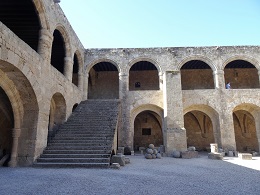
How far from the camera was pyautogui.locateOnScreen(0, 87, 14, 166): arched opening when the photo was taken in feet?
23.4

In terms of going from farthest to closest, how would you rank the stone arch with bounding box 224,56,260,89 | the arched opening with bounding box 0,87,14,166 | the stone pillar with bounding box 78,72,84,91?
the stone arch with bounding box 224,56,260,89 → the stone pillar with bounding box 78,72,84,91 → the arched opening with bounding box 0,87,14,166

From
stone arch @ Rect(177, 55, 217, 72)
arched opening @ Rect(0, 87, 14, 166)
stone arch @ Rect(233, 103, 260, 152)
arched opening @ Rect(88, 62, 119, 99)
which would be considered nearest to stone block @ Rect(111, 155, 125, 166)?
arched opening @ Rect(0, 87, 14, 166)

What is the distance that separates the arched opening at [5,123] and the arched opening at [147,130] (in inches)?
414

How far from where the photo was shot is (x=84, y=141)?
7.22 metres

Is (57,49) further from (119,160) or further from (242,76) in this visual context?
(242,76)

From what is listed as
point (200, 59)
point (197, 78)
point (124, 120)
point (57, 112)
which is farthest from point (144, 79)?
point (57, 112)

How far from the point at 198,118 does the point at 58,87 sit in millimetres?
12047

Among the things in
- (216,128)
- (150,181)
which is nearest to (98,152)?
(150,181)

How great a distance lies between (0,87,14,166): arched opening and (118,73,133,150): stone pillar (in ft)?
18.9

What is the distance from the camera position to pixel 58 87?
8312 mm

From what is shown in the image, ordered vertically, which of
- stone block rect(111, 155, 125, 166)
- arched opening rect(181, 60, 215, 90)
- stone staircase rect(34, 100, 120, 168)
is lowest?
stone block rect(111, 155, 125, 166)

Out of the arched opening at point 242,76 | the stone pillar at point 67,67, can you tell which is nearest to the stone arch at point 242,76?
the arched opening at point 242,76

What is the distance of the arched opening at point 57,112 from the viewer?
8.81 meters

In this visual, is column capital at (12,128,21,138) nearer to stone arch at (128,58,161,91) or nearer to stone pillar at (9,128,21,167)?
stone pillar at (9,128,21,167)
